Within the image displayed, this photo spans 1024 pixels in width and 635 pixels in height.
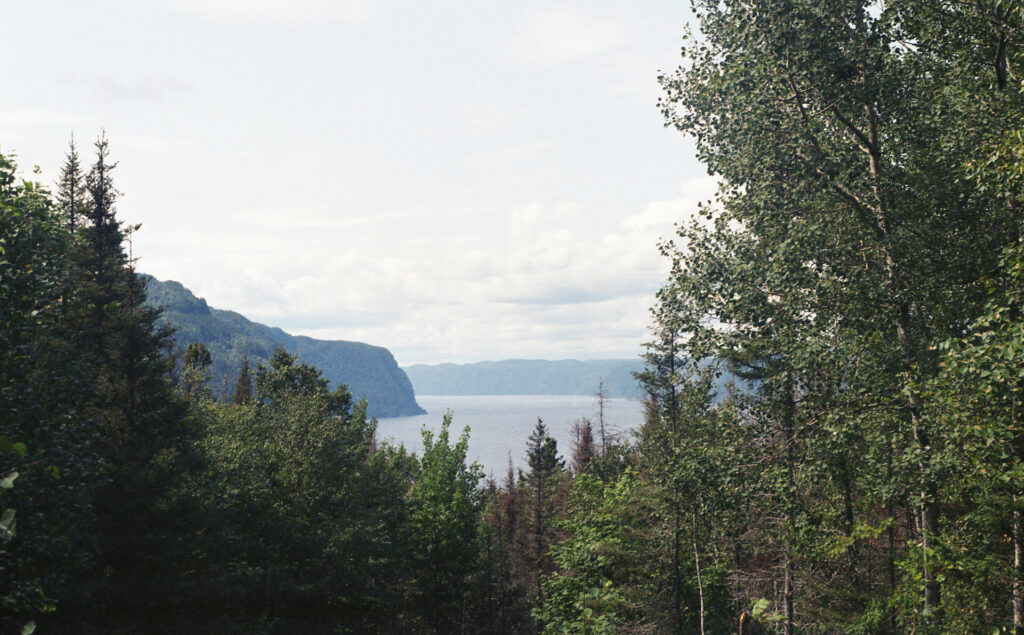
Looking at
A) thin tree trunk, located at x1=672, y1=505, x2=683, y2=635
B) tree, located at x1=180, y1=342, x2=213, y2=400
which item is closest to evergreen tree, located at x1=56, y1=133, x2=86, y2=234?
tree, located at x1=180, y1=342, x2=213, y2=400

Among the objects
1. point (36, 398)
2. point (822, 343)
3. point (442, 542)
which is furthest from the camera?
point (442, 542)

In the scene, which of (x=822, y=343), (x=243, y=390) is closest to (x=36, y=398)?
(x=822, y=343)

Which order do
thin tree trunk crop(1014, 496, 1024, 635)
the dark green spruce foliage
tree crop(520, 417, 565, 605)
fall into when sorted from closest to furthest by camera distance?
thin tree trunk crop(1014, 496, 1024, 635) < the dark green spruce foliage < tree crop(520, 417, 565, 605)

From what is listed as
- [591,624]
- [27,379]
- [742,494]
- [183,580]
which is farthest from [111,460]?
[742,494]

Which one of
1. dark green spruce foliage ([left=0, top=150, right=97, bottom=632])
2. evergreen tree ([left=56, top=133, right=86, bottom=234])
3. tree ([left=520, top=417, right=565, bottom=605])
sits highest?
evergreen tree ([left=56, top=133, right=86, bottom=234])

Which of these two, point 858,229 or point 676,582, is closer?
point 858,229

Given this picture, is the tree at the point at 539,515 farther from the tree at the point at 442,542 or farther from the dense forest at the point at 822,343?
the dense forest at the point at 822,343

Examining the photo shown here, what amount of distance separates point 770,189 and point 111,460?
1956cm

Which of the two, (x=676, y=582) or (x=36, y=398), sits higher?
(x=36, y=398)

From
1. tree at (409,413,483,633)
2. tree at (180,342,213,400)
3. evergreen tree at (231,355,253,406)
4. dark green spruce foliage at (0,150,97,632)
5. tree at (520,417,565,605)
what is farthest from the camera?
evergreen tree at (231,355,253,406)

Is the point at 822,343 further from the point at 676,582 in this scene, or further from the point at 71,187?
the point at 71,187

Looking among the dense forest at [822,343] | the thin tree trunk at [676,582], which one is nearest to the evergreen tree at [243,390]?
the dense forest at [822,343]

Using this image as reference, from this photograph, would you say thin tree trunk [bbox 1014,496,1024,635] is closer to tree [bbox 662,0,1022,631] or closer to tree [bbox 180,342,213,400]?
tree [bbox 662,0,1022,631]

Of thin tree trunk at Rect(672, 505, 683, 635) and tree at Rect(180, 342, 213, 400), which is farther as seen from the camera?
tree at Rect(180, 342, 213, 400)
